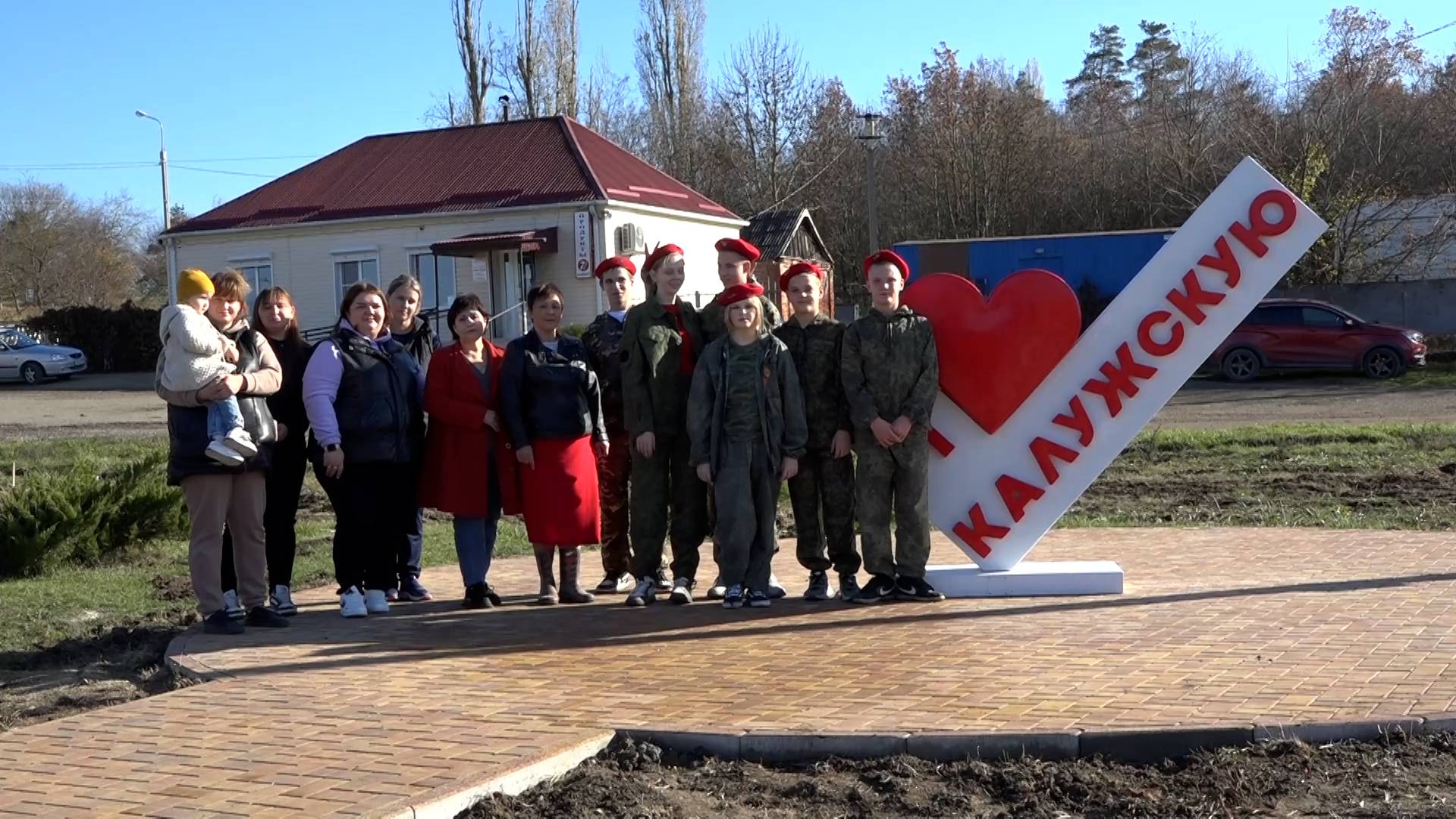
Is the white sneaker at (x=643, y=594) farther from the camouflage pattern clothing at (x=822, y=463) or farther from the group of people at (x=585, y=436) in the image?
the camouflage pattern clothing at (x=822, y=463)

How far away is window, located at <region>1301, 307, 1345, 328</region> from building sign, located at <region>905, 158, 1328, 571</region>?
20.8 metres

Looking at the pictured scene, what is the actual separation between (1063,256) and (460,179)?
14.9 metres

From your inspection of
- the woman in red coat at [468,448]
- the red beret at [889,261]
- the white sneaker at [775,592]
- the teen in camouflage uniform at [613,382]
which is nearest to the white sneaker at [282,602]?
the woman in red coat at [468,448]

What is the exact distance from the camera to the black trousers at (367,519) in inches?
315

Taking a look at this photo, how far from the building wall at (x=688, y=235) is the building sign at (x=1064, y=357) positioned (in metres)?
25.1

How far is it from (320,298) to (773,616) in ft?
103

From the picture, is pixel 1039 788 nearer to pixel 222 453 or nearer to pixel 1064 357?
pixel 1064 357

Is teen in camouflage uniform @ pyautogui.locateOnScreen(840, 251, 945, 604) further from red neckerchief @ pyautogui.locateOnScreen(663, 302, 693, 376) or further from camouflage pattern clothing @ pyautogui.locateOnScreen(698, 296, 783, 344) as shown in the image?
red neckerchief @ pyautogui.locateOnScreen(663, 302, 693, 376)

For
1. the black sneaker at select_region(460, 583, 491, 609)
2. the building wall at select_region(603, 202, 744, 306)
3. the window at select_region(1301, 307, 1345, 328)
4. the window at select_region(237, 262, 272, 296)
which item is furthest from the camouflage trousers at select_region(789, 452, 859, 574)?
the window at select_region(237, 262, 272, 296)

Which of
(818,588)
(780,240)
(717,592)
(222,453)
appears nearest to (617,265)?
(717,592)

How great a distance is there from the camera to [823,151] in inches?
2105

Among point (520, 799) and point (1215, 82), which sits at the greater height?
point (1215, 82)

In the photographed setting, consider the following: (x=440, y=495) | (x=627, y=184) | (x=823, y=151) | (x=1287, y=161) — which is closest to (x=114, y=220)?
(x=823, y=151)

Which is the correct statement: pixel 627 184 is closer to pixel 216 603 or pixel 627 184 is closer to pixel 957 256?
pixel 957 256
